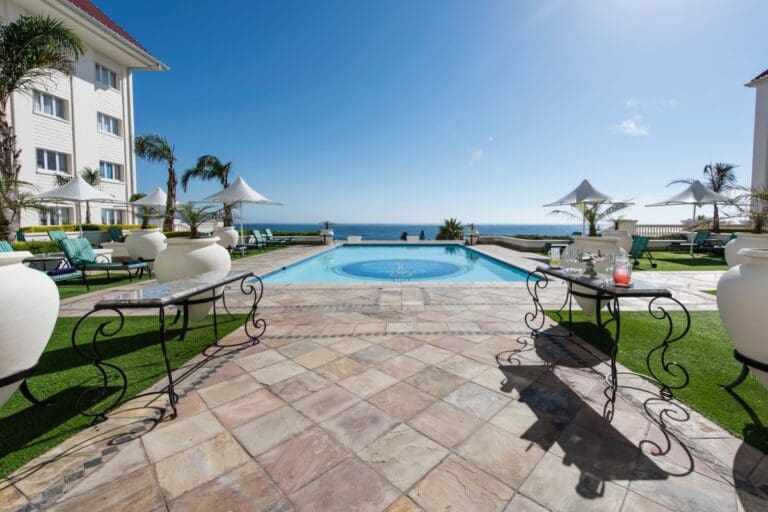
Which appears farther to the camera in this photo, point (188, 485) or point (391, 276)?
point (391, 276)

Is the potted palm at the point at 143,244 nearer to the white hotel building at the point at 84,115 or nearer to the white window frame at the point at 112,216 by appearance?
the white hotel building at the point at 84,115

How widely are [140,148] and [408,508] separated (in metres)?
25.2

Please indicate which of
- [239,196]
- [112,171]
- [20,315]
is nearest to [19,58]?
[239,196]

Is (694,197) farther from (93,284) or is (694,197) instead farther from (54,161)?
(54,161)

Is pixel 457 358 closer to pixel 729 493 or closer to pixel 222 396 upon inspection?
pixel 729 493

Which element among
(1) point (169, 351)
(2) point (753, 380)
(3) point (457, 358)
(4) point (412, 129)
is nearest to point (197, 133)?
(4) point (412, 129)

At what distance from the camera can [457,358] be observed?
3488 mm

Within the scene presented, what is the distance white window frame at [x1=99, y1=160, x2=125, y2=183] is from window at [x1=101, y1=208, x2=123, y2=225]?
1.91 meters

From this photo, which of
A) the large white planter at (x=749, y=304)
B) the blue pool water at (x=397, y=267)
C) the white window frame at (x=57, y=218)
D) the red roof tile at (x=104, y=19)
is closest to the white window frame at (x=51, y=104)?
the white window frame at (x=57, y=218)

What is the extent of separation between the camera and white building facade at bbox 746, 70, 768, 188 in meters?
19.5

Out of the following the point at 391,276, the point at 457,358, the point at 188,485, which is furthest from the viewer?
the point at 391,276

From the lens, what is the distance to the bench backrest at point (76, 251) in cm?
738

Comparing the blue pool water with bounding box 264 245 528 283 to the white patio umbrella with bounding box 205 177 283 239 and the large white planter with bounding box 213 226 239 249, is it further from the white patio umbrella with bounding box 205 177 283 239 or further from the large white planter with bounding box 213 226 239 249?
the white patio umbrella with bounding box 205 177 283 239

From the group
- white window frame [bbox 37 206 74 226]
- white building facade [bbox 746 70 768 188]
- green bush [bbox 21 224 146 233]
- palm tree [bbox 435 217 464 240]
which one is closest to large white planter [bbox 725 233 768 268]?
palm tree [bbox 435 217 464 240]
